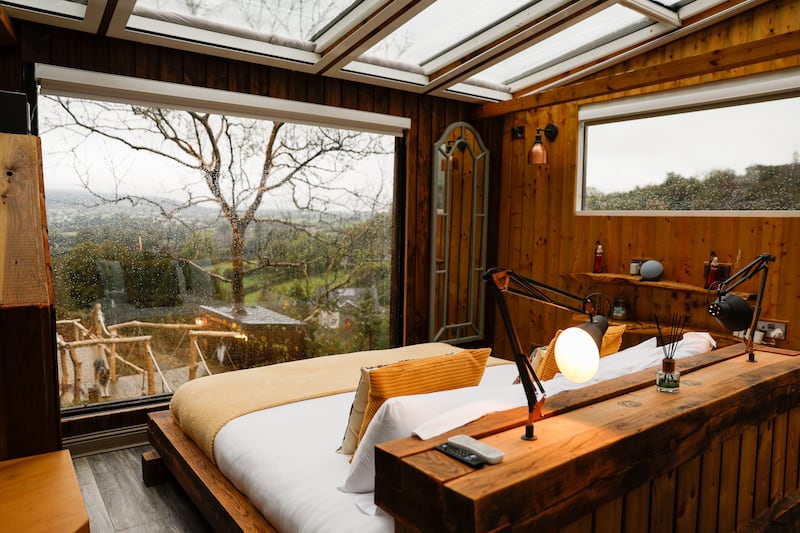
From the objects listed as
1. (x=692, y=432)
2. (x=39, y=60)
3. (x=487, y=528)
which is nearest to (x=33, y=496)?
(x=487, y=528)

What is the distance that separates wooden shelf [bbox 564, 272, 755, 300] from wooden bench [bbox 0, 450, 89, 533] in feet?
12.2

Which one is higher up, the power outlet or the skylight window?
the skylight window

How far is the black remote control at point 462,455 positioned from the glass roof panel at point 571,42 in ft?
10.7

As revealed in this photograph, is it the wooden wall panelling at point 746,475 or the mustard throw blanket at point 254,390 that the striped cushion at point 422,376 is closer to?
the mustard throw blanket at point 254,390

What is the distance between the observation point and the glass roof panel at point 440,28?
3.65 m

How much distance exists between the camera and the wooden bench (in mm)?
1042

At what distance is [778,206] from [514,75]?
2.27 m

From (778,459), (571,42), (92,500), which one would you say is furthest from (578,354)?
(571,42)

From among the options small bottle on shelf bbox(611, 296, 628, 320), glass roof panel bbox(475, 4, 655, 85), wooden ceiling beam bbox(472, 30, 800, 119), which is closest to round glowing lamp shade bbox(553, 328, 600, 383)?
wooden ceiling beam bbox(472, 30, 800, 119)

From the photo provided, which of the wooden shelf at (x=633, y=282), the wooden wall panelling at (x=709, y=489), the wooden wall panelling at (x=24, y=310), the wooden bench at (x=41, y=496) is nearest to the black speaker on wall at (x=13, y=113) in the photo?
the wooden wall panelling at (x=24, y=310)

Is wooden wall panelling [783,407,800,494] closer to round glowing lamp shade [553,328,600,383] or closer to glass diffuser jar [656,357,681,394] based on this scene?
glass diffuser jar [656,357,681,394]

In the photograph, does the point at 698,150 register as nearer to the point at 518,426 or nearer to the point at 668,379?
the point at 668,379

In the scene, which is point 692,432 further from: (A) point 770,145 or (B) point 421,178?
(B) point 421,178

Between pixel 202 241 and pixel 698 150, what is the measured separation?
3543mm
